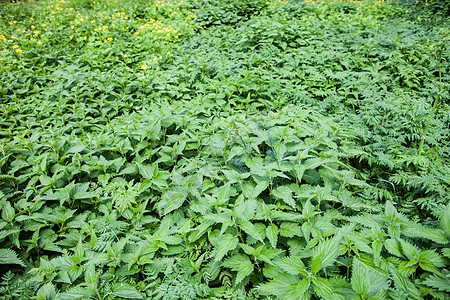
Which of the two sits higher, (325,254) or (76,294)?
(325,254)

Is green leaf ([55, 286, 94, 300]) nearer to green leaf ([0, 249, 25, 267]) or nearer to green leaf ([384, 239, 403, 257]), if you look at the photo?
green leaf ([0, 249, 25, 267])

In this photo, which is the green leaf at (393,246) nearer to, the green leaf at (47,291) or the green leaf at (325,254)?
the green leaf at (325,254)

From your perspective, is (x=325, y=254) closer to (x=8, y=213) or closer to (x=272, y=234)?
(x=272, y=234)

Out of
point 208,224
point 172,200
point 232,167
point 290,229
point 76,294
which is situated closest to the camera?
point 76,294

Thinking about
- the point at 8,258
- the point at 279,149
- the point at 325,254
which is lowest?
the point at 8,258

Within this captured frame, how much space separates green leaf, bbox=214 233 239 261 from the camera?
1.67 metres

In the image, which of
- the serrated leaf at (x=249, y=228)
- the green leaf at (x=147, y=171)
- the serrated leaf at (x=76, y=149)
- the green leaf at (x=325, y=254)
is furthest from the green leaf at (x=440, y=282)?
the serrated leaf at (x=76, y=149)

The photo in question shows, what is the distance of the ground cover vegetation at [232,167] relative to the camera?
1.67 metres

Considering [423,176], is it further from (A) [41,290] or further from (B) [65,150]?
(B) [65,150]

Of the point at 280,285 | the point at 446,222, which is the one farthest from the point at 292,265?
the point at 446,222

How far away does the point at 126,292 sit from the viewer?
1.67 metres

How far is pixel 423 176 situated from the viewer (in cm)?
233

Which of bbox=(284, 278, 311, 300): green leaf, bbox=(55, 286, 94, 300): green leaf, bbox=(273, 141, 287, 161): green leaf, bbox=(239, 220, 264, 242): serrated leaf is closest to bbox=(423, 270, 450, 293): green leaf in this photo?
bbox=(284, 278, 311, 300): green leaf

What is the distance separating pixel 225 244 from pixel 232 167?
940 mm
